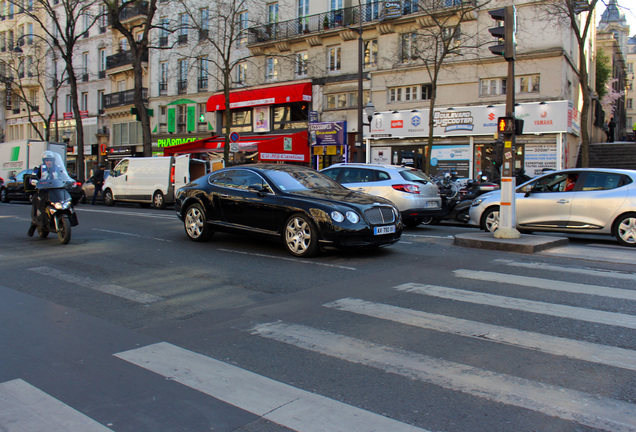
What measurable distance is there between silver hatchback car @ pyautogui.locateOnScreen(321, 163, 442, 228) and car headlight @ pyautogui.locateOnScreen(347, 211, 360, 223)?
4507 mm

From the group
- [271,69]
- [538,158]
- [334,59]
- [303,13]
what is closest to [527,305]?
[538,158]

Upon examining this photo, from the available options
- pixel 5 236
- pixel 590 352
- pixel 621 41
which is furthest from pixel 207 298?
pixel 621 41

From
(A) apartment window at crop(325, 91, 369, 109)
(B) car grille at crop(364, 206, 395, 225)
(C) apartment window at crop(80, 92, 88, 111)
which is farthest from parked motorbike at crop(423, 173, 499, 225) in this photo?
(C) apartment window at crop(80, 92, 88, 111)

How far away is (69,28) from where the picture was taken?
38.7m

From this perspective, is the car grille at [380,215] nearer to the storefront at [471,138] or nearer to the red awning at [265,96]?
the storefront at [471,138]

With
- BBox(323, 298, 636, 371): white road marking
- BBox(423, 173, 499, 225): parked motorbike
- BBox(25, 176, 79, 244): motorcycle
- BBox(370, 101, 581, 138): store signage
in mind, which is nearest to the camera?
BBox(323, 298, 636, 371): white road marking

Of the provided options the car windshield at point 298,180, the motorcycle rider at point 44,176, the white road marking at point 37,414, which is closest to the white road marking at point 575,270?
the car windshield at point 298,180

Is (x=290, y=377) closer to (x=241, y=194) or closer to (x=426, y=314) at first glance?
(x=426, y=314)

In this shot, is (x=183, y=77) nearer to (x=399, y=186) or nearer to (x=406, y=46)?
(x=406, y=46)

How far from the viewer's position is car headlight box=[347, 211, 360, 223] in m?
8.34

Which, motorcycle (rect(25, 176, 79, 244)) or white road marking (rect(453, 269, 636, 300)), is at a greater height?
motorcycle (rect(25, 176, 79, 244))

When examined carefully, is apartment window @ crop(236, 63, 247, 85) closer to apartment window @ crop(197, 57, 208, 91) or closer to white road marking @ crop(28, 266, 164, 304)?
apartment window @ crop(197, 57, 208, 91)

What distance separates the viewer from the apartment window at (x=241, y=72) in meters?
35.0

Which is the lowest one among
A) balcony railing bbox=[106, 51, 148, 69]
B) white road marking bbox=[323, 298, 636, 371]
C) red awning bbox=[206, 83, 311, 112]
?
white road marking bbox=[323, 298, 636, 371]
